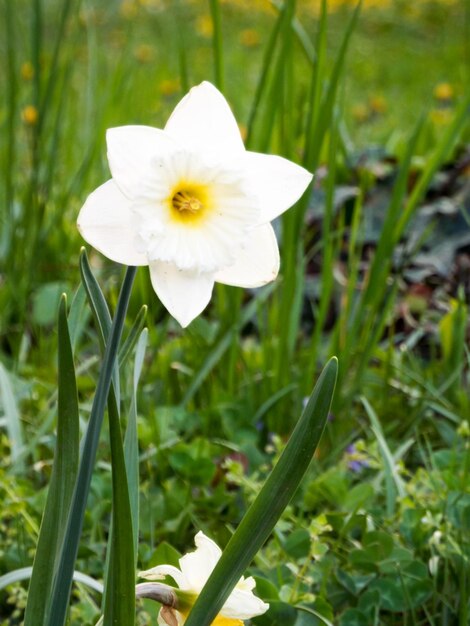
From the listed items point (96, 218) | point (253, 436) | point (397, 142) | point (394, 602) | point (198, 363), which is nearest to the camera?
point (96, 218)

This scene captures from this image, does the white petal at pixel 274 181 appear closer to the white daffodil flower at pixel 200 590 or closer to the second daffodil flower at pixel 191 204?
the second daffodil flower at pixel 191 204

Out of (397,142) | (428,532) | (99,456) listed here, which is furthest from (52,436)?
(397,142)

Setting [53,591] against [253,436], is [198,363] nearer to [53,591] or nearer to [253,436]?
[253,436]

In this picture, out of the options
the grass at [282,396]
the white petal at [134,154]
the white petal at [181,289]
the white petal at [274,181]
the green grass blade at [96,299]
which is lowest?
the grass at [282,396]

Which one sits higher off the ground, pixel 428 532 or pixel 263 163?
pixel 263 163

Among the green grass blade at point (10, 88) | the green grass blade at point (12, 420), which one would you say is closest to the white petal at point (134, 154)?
the green grass blade at point (12, 420)

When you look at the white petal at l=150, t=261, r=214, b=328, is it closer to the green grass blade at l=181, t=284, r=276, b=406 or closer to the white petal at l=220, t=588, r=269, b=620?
the white petal at l=220, t=588, r=269, b=620

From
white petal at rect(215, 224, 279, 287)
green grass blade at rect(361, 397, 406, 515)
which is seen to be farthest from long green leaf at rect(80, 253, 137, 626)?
green grass blade at rect(361, 397, 406, 515)
